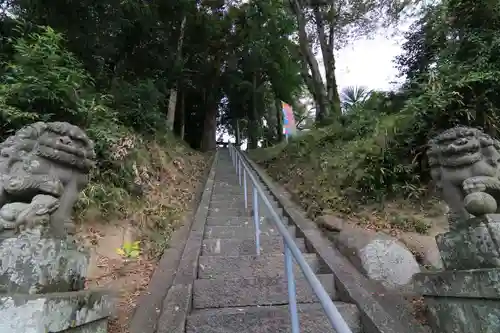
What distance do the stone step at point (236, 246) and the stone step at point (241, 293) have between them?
0.80m

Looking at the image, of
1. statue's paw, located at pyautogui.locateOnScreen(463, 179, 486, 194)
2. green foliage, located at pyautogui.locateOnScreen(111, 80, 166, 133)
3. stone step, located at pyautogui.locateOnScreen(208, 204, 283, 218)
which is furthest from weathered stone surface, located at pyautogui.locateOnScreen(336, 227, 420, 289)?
green foliage, located at pyautogui.locateOnScreen(111, 80, 166, 133)

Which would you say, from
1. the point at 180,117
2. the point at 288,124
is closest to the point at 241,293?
the point at 288,124

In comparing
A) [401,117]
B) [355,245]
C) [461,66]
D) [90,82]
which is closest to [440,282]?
[355,245]

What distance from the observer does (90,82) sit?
5.07 m

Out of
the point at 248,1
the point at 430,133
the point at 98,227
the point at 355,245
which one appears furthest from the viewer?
the point at 248,1

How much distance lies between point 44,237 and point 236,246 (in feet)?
7.17

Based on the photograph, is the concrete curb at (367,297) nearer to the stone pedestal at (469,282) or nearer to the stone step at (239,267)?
the stone pedestal at (469,282)

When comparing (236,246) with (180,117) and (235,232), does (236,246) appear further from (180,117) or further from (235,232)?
(180,117)

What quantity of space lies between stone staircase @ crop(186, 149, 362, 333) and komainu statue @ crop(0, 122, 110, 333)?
77 centimetres

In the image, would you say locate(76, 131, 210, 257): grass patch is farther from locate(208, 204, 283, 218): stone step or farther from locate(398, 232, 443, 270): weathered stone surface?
locate(398, 232, 443, 270): weathered stone surface

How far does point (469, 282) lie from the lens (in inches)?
76.7

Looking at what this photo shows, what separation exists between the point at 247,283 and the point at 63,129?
1.79m

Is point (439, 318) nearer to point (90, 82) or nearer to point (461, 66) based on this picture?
point (461, 66)

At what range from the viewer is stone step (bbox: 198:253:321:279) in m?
3.07
